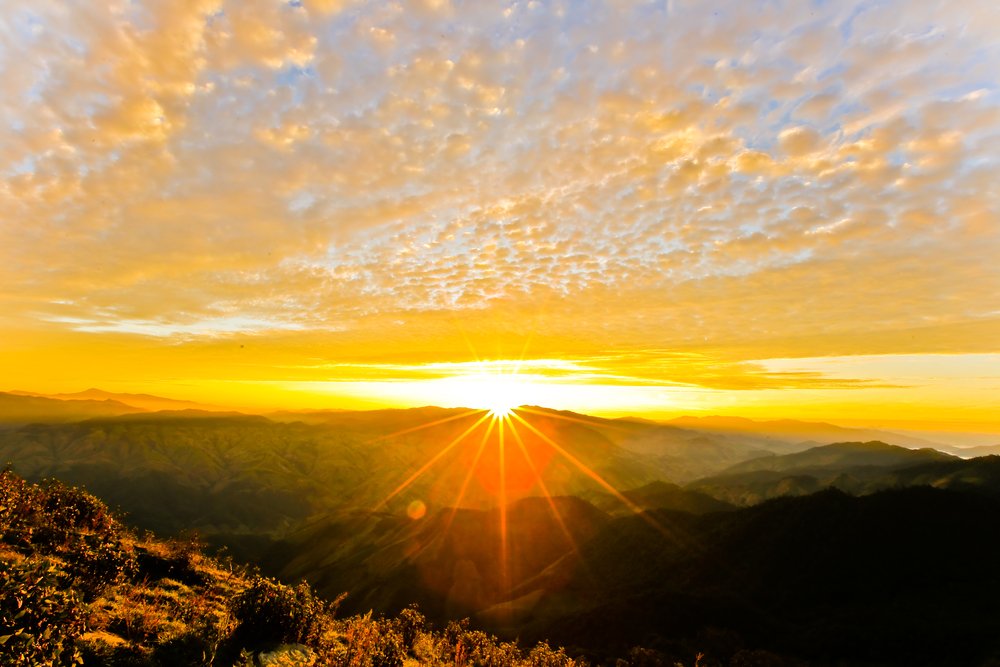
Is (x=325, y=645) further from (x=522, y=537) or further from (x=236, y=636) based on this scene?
(x=522, y=537)

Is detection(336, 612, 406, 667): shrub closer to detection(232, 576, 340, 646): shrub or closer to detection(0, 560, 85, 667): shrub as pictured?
detection(232, 576, 340, 646): shrub

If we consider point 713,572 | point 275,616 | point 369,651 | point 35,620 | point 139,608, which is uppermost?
point 35,620

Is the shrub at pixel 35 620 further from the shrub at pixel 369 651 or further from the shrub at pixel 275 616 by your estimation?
the shrub at pixel 369 651

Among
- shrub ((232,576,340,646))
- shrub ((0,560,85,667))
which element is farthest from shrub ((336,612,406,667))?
shrub ((0,560,85,667))

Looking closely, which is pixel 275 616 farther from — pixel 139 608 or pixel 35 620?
pixel 35 620

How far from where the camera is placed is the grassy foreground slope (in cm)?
696

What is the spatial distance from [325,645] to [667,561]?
203 feet

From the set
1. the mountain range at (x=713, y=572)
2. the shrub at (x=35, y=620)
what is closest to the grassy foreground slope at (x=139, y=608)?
the shrub at (x=35, y=620)

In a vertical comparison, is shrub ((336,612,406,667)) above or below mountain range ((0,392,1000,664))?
above

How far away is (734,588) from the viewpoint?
51969mm

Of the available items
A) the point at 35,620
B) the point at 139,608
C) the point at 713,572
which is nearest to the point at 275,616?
the point at 139,608

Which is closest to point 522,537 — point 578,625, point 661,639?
point 578,625

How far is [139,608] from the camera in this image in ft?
33.0

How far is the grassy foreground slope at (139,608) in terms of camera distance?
6.96m
